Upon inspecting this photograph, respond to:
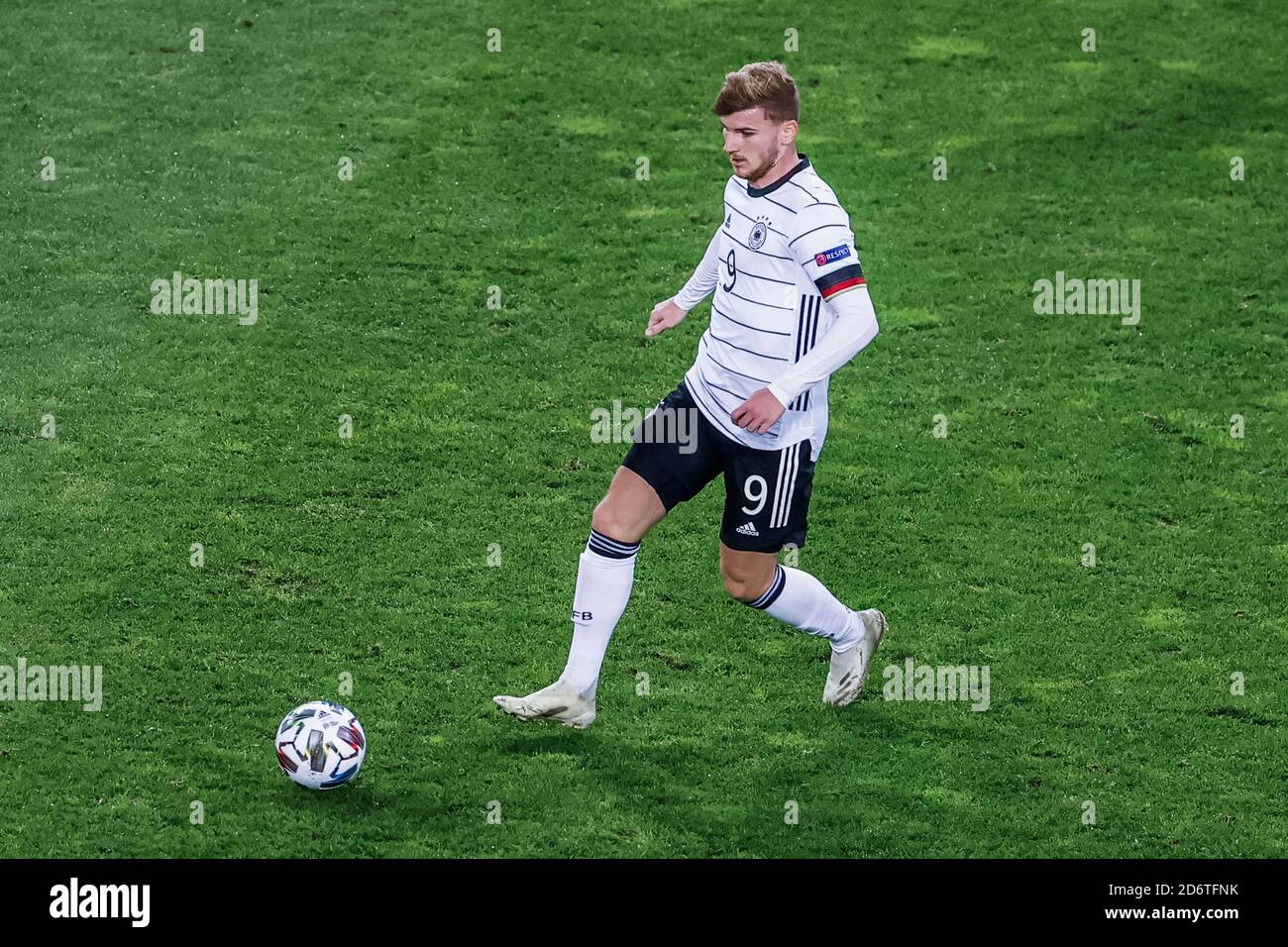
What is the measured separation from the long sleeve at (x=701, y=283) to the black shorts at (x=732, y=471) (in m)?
0.59

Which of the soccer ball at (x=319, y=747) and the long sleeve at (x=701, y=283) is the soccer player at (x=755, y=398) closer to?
the long sleeve at (x=701, y=283)

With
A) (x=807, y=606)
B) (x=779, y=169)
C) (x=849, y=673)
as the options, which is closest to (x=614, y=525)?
(x=807, y=606)

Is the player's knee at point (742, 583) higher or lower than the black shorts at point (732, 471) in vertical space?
lower

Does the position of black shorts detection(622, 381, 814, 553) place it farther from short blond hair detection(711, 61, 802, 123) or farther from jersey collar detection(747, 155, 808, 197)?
short blond hair detection(711, 61, 802, 123)

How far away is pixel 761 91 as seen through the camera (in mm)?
6988

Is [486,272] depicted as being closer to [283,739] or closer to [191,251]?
[191,251]

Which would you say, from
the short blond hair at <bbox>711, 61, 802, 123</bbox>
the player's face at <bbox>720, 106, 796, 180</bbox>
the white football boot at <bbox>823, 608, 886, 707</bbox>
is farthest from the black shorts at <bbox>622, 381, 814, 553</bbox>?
the short blond hair at <bbox>711, 61, 802, 123</bbox>

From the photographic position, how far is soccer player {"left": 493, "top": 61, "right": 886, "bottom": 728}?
707cm

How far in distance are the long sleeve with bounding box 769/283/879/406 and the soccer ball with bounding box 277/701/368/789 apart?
2.14 metres

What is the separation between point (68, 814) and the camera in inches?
279

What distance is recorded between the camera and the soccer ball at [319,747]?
23.7 ft

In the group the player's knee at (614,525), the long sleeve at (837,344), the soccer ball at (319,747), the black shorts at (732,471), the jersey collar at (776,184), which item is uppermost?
the jersey collar at (776,184)

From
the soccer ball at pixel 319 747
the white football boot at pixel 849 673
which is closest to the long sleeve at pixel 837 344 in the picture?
the white football boot at pixel 849 673
